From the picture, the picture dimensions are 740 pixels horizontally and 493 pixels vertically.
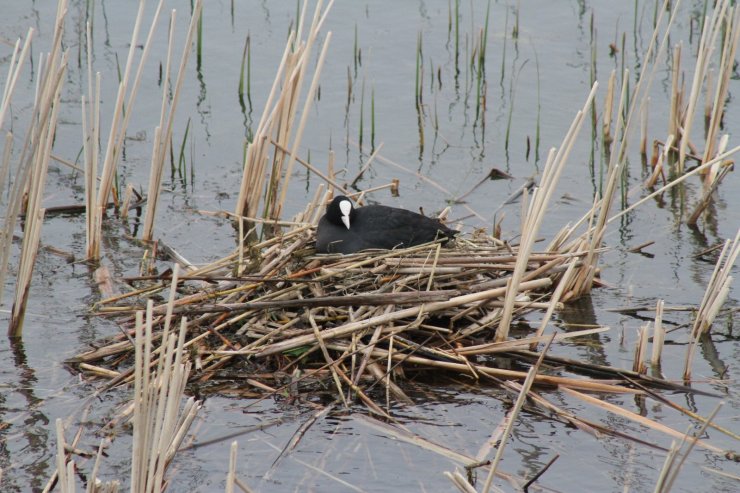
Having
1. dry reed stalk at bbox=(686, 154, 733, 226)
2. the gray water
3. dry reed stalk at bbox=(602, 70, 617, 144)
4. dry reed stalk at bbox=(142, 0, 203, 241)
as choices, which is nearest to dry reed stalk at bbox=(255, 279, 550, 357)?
the gray water

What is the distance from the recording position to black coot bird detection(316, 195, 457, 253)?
5586mm

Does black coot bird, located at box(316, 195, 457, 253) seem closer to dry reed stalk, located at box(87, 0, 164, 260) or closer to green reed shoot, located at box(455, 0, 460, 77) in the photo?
dry reed stalk, located at box(87, 0, 164, 260)

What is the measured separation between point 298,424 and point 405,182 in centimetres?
407

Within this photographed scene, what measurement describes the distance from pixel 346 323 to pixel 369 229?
0.89 metres

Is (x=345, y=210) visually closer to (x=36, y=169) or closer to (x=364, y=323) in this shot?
(x=364, y=323)

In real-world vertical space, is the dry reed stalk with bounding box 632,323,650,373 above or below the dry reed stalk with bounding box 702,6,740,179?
below

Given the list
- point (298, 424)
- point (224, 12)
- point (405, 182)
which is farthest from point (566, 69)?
point (298, 424)

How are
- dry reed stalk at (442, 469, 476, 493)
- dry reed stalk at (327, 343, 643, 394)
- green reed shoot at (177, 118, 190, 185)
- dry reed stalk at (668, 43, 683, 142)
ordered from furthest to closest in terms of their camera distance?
dry reed stalk at (668, 43, 683, 142) → green reed shoot at (177, 118, 190, 185) → dry reed stalk at (327, 343, 643, 394) → dry reed stalk at (442, 469, 476, 493)

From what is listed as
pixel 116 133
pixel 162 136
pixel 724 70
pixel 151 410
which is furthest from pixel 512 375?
pixel 724 70

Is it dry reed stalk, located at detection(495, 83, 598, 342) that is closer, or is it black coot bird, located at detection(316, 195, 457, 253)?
dry reed stalk, located at detection(495, 83, 598, 342)

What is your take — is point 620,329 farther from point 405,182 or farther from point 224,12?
point 224,12

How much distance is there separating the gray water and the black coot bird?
84 centimetres

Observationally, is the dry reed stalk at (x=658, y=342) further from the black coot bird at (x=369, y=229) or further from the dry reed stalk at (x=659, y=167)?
the dry reed stalk at (x=659, y=167)

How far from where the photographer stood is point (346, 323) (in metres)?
5.00
